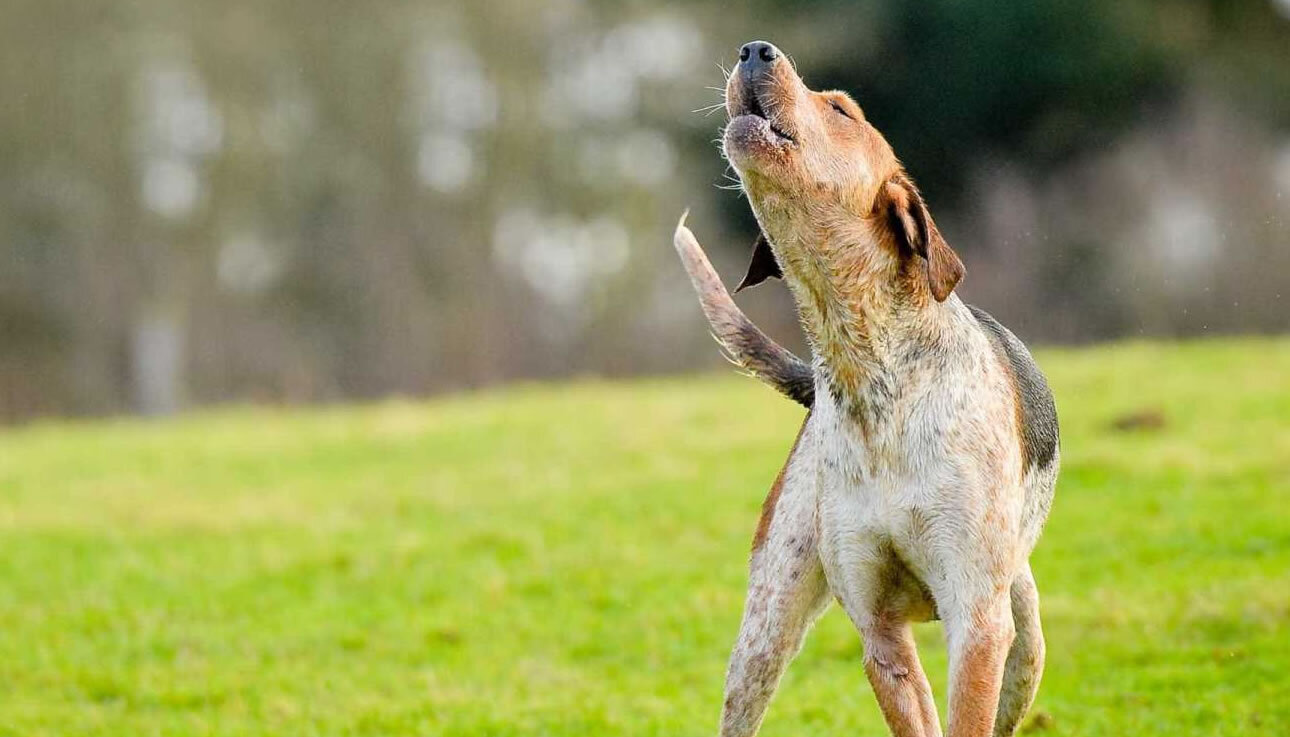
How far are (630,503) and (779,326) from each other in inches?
331

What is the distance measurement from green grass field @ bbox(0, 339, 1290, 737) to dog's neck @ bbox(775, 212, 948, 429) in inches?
98.5

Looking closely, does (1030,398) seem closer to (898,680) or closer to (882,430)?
(882,430)

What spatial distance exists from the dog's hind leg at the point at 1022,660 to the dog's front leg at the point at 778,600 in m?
0.62

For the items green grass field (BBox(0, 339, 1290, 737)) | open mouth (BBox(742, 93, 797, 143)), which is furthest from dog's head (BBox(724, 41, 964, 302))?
green grass field (BBox(0, 339, 1290, 737))

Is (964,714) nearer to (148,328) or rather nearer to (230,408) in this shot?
(230,408)

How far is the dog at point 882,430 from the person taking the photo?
14.7 feet

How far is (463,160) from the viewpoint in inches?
1056

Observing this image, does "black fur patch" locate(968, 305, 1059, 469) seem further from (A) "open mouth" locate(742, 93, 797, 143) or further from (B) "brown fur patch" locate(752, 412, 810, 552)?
(A) "open mouth" locate(742, 93, 797, 143)

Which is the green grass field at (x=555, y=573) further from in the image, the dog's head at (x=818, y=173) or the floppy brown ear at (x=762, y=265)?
the dog's head at (x=818, y=173)

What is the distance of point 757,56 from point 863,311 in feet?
2.60

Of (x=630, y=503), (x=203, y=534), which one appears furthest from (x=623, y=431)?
(x=203, y=534)

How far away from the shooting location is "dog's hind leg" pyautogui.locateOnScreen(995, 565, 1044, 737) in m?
5.19

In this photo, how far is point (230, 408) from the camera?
2242cm

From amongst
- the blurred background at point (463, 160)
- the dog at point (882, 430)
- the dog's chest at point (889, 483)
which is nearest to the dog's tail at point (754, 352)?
the dog at point (882, 430)
